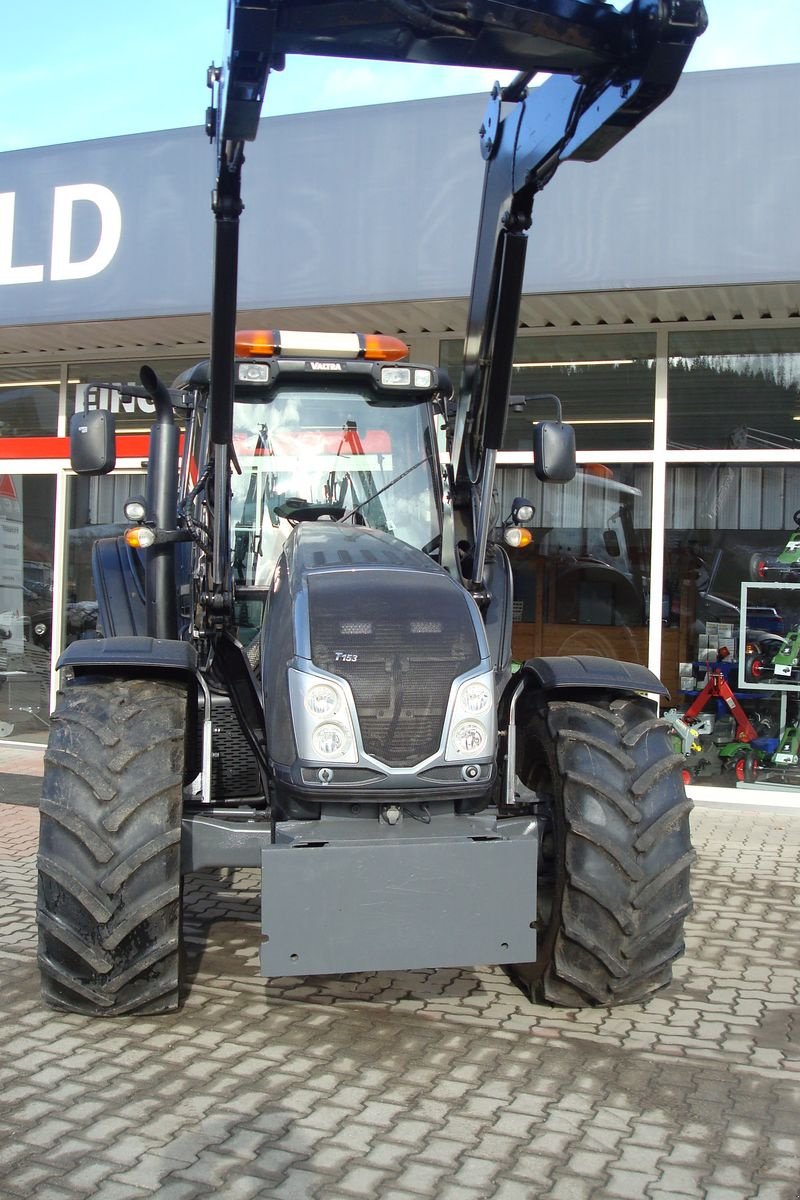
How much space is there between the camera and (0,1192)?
→ 286 cm

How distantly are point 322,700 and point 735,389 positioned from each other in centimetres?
610

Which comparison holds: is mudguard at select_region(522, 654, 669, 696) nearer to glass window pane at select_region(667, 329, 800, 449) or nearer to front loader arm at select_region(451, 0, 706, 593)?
front loader arm at select_region(451, 0, 706, 593)

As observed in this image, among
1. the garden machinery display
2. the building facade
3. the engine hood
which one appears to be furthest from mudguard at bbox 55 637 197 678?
the building facade

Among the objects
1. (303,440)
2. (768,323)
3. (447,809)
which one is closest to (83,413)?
(303,440)

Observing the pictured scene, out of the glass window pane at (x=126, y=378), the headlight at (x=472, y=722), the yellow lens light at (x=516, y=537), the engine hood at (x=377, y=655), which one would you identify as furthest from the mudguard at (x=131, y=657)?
the glass window pane at (x=126, y=378)

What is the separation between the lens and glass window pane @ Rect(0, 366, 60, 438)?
35.8ft

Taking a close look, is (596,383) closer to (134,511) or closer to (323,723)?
(134,511)

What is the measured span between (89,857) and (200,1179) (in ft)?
3.80

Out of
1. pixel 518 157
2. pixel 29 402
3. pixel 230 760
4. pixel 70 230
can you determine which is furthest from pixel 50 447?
pixel 518 157

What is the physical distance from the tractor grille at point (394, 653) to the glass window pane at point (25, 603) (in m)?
7.55

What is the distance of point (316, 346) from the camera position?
17.1 ft

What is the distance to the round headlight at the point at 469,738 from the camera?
12.5 ft

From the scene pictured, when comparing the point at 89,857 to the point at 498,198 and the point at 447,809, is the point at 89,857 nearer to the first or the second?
the point at 447,809

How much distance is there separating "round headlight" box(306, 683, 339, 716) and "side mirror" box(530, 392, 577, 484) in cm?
169
